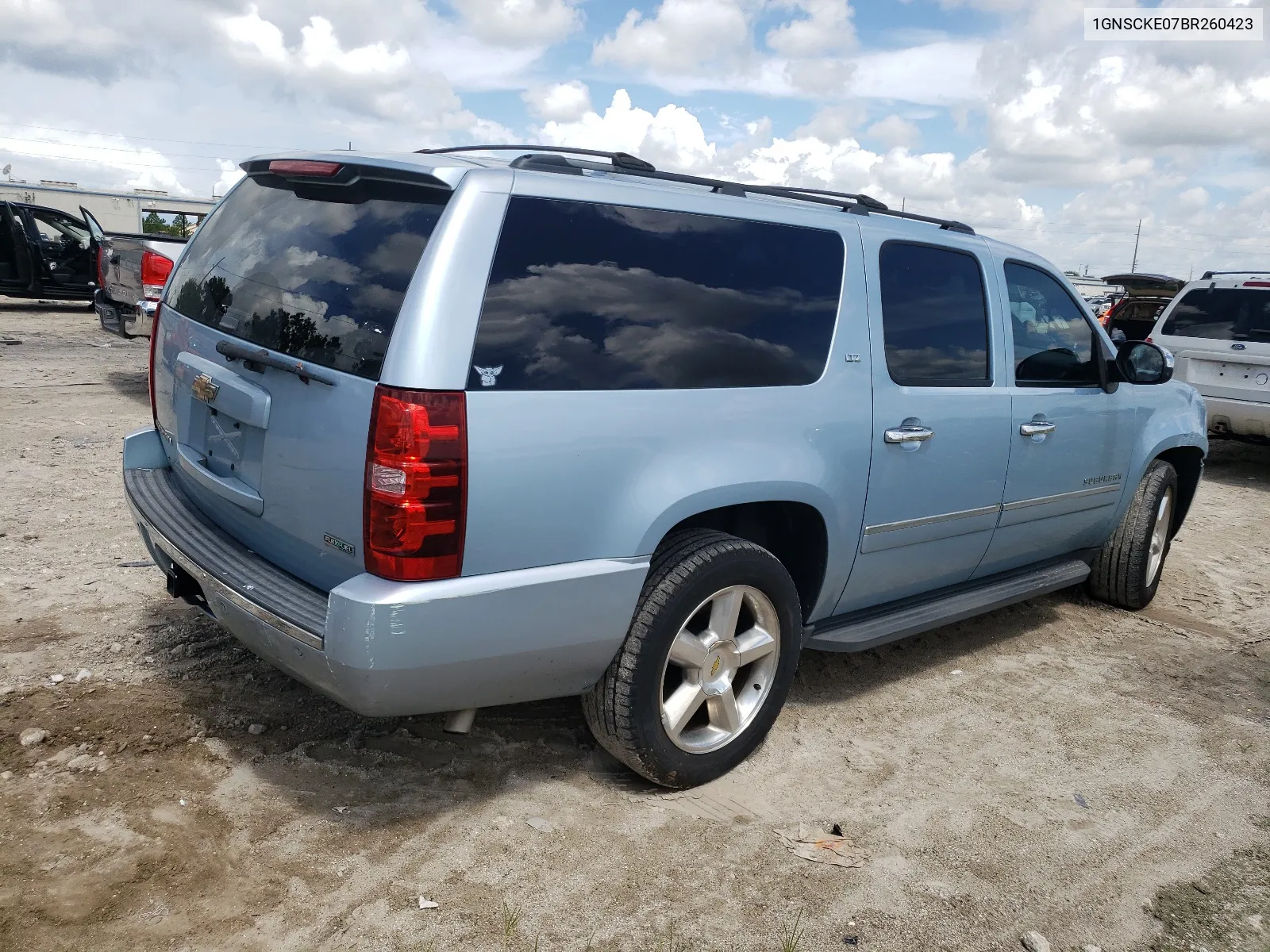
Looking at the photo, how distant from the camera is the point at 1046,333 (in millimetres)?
4504

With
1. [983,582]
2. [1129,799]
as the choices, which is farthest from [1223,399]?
[1129,799]

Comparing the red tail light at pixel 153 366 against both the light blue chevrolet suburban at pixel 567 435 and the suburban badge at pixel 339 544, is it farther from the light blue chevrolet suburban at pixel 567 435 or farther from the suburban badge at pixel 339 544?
the suburban badge at pixel 339 544

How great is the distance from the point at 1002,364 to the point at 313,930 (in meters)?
3.29

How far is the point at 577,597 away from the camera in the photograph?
277 centimetres

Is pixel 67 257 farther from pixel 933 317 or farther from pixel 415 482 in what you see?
pixel 415 482

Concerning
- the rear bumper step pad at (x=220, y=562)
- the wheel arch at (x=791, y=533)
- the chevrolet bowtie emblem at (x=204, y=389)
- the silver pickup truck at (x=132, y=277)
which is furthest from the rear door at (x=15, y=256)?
the wheel arch at (x=791, y=533)

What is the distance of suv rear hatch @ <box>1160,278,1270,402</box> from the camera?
29.7ft

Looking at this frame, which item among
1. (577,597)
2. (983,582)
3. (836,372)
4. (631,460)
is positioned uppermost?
(836,372)

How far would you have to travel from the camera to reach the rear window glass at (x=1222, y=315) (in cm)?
916

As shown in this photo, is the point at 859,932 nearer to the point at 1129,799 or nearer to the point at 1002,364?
the point at 1129,799

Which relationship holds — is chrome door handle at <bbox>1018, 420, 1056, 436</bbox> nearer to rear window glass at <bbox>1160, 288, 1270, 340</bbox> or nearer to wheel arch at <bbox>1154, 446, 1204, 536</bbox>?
wheel arch at <bbox>1154, 446, 1204, 536</bbox>

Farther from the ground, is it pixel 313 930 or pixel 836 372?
pixel 836 372

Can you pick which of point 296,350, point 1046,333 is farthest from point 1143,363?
point 296,350

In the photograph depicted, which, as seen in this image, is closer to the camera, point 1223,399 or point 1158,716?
point 1158,716
